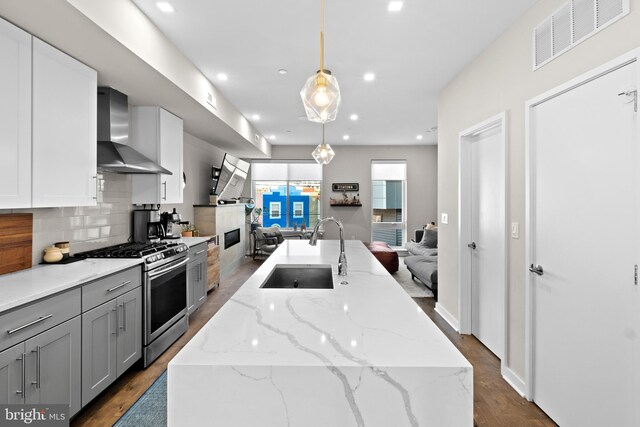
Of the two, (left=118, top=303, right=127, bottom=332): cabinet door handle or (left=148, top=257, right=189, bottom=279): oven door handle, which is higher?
(left=148, top=257, right=189, bottom=279): oven door handle

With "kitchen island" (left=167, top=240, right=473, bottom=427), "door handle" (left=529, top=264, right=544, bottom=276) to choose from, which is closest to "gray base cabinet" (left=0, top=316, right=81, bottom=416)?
"kitchen island" (left=167, top=240, right=473, bottom=427)

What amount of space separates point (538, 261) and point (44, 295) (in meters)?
2.95

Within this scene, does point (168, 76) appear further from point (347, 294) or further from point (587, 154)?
point (587, 154)

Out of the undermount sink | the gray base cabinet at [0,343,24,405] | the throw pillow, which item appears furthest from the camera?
the throw pillow

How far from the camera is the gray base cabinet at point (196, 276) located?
3455mm

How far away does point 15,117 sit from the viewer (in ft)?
5.69

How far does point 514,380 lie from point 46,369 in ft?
9.78

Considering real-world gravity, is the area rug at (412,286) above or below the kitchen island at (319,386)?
below

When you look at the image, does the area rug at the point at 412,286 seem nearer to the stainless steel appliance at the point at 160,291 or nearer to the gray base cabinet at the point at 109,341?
the stainless steel appliance at the point at 160,291

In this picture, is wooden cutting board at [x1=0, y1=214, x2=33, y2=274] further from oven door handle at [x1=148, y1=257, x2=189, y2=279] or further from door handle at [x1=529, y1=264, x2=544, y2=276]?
door handle at [x1=529, y1=264, x2=544, y2=276]

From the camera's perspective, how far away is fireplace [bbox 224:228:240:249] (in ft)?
17.8

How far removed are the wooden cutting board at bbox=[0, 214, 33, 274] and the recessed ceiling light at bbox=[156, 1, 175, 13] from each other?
1.69 meters

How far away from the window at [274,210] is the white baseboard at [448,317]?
190 inches

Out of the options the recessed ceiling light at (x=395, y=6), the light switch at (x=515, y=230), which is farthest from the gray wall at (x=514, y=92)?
the recessed ceiling light at (x=395, y=6)
